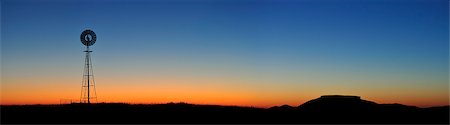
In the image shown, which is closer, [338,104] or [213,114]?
[213,114]

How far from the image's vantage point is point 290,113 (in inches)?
1496

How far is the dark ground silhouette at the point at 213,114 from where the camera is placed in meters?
32.5

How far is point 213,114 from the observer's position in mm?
35969

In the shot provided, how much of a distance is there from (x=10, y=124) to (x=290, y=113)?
20161 mm

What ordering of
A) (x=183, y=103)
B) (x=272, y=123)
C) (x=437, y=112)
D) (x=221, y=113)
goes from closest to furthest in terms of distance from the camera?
(x=272, y=123) → (x=221, y=113) → (x=437, y=112) → (x=183, y=103)

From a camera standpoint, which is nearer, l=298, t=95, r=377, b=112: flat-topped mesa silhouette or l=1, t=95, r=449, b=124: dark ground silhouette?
l=1, t=95, r=449, b=124: dark ground silhouette

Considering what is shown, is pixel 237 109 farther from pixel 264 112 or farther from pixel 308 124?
pixel 308 124

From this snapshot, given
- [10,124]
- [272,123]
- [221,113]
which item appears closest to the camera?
[10,124]

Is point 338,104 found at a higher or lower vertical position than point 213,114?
higher

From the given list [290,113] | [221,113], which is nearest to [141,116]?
[221,113]

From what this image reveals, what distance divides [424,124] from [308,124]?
312 inches

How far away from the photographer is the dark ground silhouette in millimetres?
32469

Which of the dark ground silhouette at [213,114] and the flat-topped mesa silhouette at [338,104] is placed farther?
the flat-topped mesa silhouette at [338,104]

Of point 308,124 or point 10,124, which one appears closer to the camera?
point 10,124
